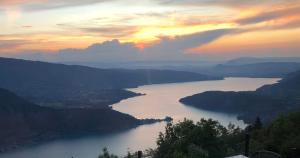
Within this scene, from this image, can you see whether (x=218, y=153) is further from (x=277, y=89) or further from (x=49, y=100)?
(x=49, y=100)

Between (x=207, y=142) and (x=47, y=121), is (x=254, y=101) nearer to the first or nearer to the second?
(x=47, y=121)

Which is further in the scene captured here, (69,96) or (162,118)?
(69,96)

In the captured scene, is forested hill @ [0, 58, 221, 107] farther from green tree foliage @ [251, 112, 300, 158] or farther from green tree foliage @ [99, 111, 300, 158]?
green tree foliage @ [251, 112, 300, 158]

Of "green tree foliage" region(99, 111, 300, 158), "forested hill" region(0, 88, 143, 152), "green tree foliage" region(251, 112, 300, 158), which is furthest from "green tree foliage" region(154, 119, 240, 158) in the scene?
"forested hill" region(0, 88, 143, 152)

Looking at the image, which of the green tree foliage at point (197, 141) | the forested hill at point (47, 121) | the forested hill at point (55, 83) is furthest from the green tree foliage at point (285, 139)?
the forested hill at point (55, 83)

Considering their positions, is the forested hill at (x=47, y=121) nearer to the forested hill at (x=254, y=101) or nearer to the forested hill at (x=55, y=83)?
the forested hill at (x=254, y=101)

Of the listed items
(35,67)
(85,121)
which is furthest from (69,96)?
(85,121)
